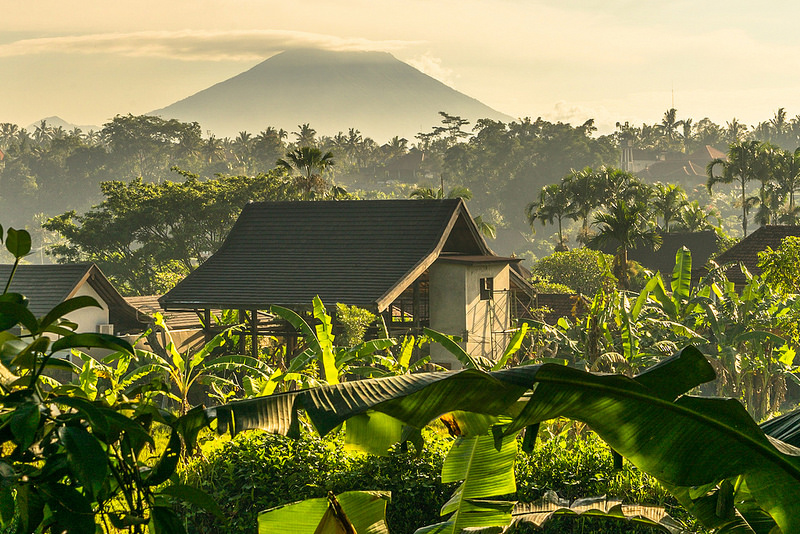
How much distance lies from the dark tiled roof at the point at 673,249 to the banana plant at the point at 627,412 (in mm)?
48201

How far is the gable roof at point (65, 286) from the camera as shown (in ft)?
89.4

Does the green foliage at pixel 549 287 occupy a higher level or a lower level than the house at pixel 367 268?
lower

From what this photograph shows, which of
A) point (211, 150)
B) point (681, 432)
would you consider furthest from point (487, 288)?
point (211, 150)

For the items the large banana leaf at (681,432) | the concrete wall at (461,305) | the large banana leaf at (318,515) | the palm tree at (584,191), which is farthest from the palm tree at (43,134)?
the large banana leaf at (681,432)

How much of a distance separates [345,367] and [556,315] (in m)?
25.3

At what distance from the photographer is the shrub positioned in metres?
7.12

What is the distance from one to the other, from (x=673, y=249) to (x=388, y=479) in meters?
46.9

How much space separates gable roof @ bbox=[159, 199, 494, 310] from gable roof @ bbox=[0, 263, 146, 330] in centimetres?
587

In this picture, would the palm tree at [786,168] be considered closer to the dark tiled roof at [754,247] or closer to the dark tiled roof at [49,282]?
the dark tiled roof at [754,247]

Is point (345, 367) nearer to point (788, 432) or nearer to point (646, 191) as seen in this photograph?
point (788, 432)

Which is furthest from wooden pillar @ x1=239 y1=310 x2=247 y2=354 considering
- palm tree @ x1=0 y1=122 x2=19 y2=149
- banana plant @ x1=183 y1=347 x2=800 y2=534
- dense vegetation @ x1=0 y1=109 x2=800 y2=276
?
palm tree @ x1=0 y1=122 x2=19 y2=149

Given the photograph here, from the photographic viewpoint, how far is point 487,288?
80.9 feet

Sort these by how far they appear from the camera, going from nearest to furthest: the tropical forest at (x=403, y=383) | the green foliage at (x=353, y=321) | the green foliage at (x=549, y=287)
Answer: the tropical forest at (x=403, y=383) < the green foliage at (x=353, y=321) < the green foliage at (x=549, y=287)

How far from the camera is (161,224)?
47.8 meters
